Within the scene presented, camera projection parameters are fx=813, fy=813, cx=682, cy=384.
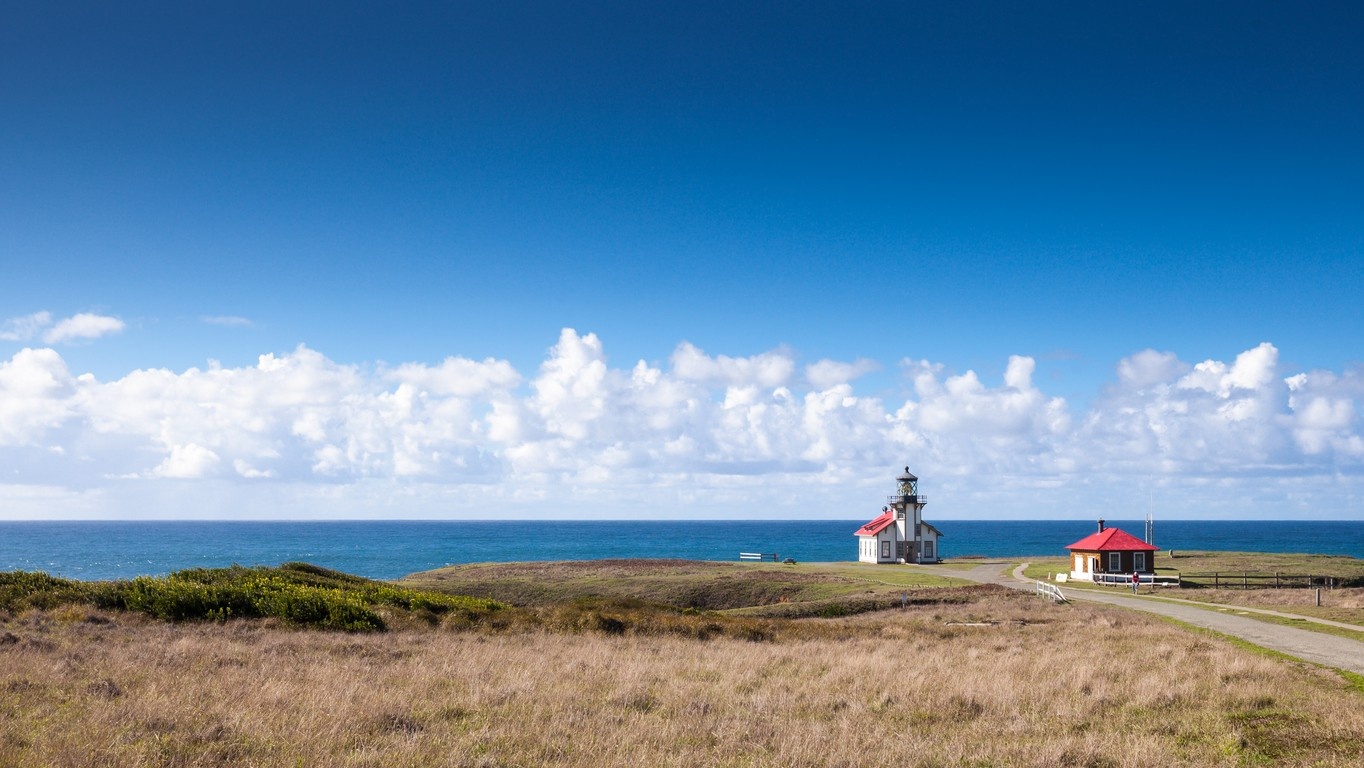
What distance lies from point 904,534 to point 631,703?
75300 millimetres

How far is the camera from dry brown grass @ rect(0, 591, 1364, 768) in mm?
9836

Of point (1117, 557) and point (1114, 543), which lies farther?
point (1114, 543)

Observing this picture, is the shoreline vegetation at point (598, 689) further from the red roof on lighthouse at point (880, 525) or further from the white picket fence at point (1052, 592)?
the red roof on lighthouse at point (880, 525)

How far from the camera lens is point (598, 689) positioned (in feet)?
47.8

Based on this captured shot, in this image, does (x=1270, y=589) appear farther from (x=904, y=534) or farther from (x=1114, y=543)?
(x=904, y=534)

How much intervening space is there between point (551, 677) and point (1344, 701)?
45.9ft

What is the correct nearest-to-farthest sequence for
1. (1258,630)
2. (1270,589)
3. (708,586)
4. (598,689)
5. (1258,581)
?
(598,689), (1258,630), (1270,589), (1258,581), (708,586)

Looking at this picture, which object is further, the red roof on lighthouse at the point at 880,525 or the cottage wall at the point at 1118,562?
the red roof on lighthouse at the point at 880,525

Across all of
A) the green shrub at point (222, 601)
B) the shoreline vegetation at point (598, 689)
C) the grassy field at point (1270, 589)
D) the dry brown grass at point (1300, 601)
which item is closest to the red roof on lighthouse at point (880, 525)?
the grassy field at point (1270, 589)

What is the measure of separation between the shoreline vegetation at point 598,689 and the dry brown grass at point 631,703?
6cm

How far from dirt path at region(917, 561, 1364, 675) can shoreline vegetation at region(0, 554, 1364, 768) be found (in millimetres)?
1136

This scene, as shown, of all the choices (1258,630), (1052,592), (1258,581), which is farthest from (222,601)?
(1258,581)

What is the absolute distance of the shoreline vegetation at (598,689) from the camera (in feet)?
32.7

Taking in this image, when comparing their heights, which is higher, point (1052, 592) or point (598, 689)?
point (598, 689)
